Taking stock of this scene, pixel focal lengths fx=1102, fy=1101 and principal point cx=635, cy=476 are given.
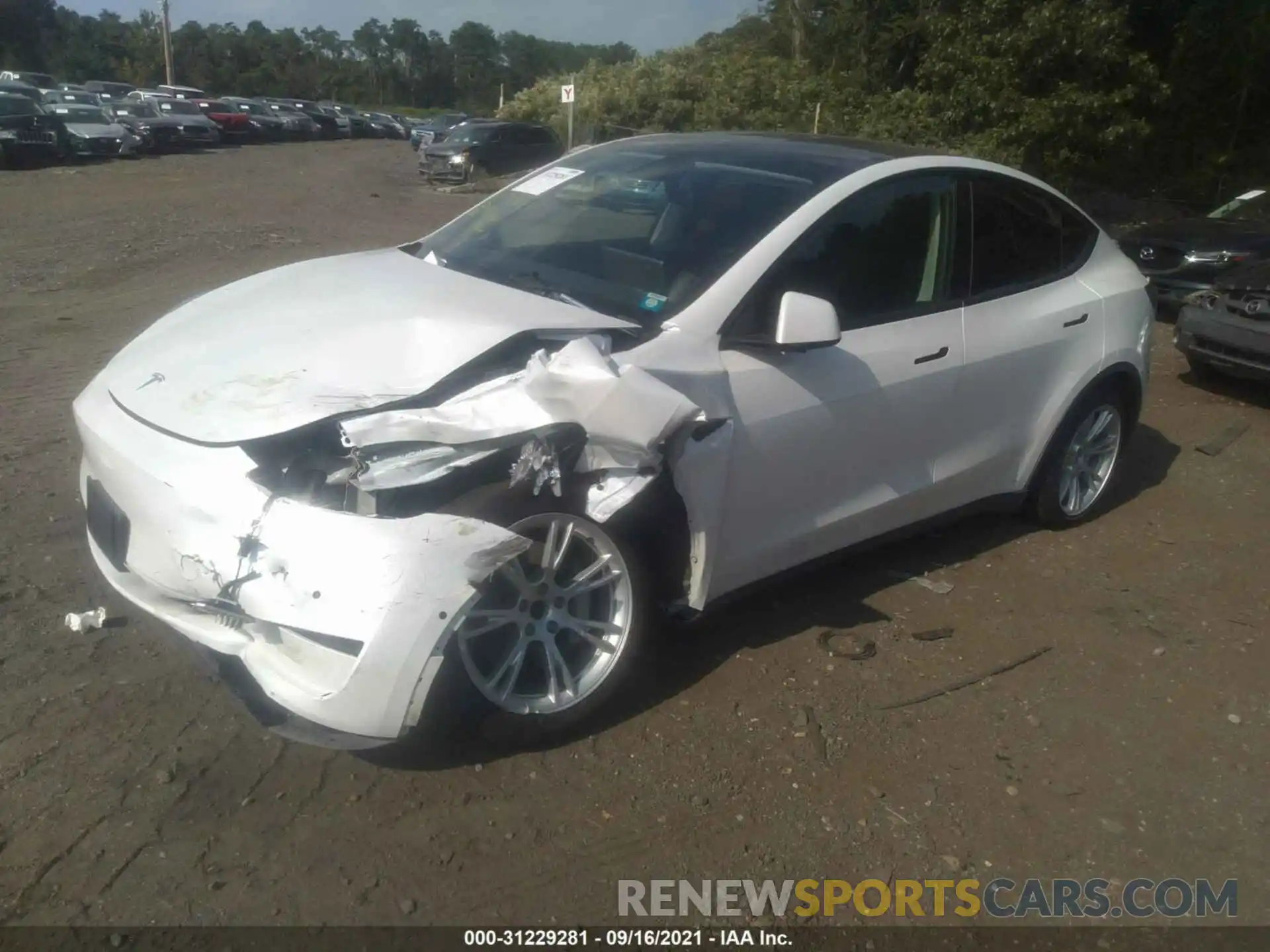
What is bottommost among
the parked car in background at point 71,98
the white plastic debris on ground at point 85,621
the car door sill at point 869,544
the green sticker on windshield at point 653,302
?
the parked car in background at point 71,98

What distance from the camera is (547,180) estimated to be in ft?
15.5

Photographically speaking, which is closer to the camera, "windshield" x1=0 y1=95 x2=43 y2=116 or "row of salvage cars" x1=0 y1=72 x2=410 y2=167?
"windshield" x1=0 y1=95 x2=43 y2=116

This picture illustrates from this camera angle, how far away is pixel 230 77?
74.4 meters

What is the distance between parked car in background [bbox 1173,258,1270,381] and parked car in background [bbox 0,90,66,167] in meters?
23.9

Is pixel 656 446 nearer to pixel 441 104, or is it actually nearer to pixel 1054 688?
pixel 1054 688

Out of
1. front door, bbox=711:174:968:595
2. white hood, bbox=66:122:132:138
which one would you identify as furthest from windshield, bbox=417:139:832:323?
white hood, bbox=66:122:132:138

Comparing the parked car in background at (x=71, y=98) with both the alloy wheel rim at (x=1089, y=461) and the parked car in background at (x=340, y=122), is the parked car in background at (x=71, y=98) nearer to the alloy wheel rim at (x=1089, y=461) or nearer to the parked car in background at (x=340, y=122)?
the parked car in background at (x=340, y=122)

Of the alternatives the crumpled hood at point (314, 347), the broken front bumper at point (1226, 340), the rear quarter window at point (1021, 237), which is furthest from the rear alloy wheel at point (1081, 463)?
the broken front bumper at point (1226, 340)

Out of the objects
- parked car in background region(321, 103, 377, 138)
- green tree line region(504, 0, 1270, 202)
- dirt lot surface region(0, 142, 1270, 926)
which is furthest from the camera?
parked car in background region(321, 103, 377, 138)

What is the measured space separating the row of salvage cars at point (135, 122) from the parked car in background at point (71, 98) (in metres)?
0.04

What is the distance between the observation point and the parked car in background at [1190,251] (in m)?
10.2

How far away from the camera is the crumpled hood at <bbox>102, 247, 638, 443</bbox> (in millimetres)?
3184

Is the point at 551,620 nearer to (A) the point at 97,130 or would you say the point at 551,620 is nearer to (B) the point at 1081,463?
(B) the point at 1081,463

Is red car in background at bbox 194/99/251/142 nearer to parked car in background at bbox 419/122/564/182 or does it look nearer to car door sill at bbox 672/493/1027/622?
parked car in background at bbox 419/122/564/182
